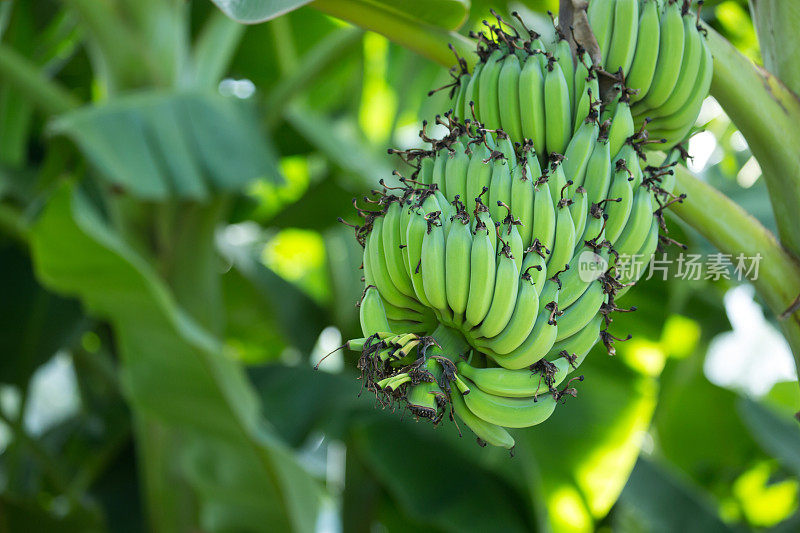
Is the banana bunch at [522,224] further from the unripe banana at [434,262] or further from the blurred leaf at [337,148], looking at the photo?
the blurred leaf at [337,148]

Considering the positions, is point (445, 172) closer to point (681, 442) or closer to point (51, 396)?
point (681, 442)

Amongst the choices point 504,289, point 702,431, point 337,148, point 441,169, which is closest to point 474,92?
point 441,169

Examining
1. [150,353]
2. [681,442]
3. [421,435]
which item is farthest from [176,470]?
[681,442]

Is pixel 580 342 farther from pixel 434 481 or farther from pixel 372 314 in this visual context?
pixel 434 481

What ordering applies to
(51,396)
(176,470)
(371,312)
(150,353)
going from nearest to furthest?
(371,312) → (150,353) → (176,470) → (51,396)

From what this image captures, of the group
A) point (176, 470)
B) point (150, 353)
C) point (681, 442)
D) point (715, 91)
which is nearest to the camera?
point (715, 91)

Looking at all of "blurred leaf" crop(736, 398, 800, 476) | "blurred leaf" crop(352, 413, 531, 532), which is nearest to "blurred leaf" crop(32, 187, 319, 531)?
"blurred leaf" crop(352, 413, 531, 532)

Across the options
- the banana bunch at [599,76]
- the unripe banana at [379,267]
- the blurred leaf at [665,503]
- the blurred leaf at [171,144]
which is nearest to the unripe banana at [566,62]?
the banana bunch at [599,76]
